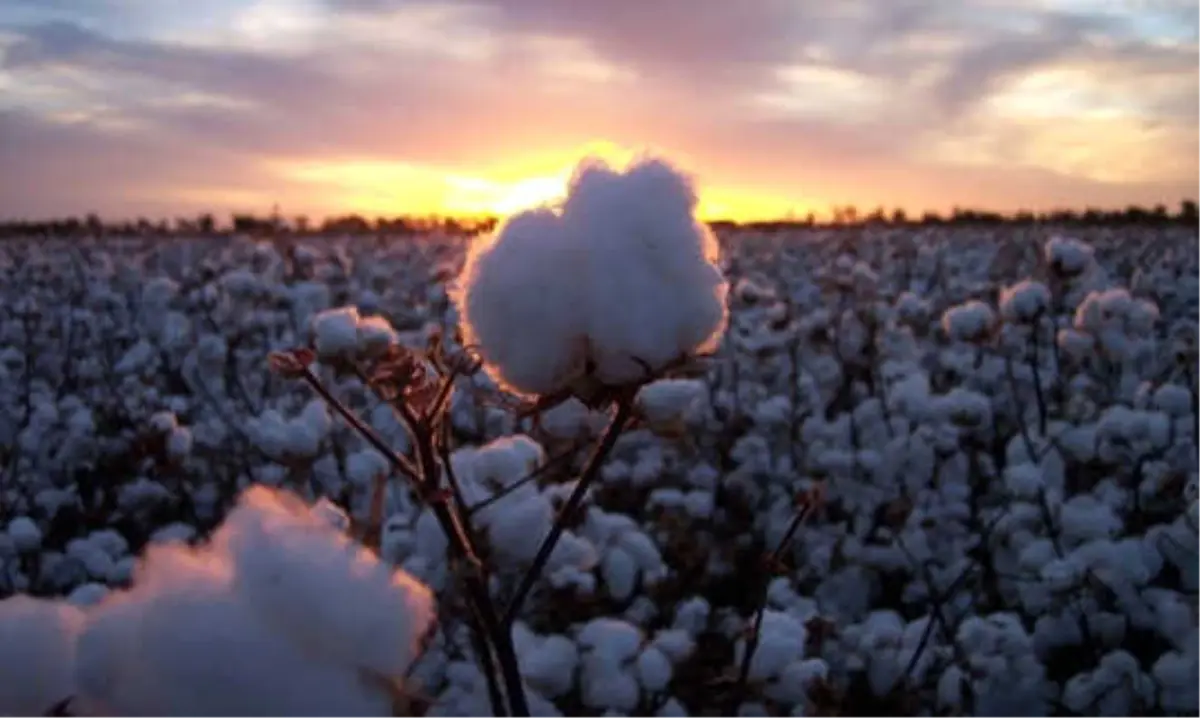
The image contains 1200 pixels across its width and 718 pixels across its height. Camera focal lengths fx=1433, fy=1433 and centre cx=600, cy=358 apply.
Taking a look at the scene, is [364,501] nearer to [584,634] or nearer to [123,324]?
[584,634]

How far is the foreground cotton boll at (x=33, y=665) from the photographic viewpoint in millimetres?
693

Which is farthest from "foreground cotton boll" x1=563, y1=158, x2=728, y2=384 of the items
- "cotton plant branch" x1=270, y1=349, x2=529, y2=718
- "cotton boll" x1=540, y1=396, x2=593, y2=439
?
"cotton boll" x1=540, y1=396, x2=593, y2=439

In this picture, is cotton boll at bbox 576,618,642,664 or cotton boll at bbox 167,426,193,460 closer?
cotton boll at bbox 576,618,642,664

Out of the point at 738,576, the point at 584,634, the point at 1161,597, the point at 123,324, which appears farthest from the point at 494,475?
the point at 123,324

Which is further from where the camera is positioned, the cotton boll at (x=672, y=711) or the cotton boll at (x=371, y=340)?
the cotton boll at (x=672, y=711)

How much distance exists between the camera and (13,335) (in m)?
7.47

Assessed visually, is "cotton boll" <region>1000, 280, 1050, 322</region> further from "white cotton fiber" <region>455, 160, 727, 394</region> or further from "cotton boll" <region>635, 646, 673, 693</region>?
"white cotton fiber" <region>455, 160, 727, 394</region>

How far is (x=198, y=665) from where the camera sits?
637mm

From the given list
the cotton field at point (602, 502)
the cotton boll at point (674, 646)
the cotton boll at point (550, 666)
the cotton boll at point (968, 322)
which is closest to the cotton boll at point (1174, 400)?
the cotton field at point (602, 502)

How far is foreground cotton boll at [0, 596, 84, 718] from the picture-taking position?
69 cm

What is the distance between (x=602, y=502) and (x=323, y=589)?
3597 mm

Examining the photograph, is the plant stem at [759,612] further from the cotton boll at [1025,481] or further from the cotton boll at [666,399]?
the cotton boll at [1025,481]

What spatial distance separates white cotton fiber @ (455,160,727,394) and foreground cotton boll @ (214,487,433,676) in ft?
0.62

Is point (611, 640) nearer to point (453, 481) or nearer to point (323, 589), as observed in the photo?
point (453, 481)
